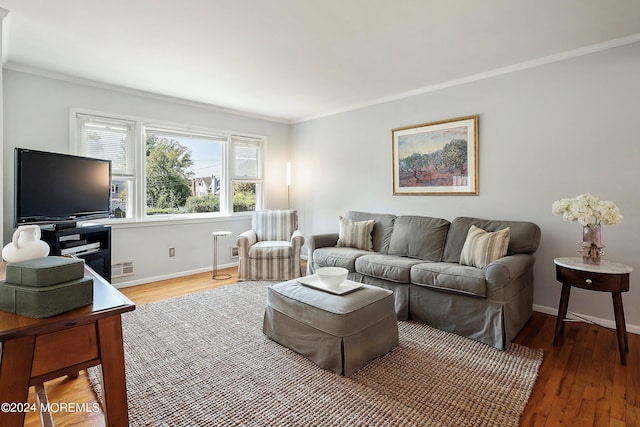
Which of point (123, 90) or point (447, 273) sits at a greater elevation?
point (123, 90)

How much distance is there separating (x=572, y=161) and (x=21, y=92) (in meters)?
5.33

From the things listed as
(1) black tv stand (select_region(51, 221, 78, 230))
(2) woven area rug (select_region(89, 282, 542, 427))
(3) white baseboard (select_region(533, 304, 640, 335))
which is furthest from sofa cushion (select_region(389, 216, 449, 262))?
(1) black tv stand (select_region(51, 221, 78, 230))

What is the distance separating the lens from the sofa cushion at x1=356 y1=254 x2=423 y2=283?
2.98m

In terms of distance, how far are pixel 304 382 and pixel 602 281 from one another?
217 centimetres

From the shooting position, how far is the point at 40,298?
0.99m

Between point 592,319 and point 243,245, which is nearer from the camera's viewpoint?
point 592,319

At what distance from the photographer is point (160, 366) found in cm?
219

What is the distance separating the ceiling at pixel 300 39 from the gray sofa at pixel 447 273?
5.13 ft

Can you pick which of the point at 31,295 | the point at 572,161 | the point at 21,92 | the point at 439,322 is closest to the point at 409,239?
the point at 439,322

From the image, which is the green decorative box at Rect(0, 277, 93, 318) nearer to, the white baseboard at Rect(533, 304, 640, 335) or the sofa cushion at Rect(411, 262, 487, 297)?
the sofa cushion at Rect(411, 262, 487, 297)

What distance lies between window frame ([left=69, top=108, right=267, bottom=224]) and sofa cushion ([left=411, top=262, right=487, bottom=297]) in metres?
3.13

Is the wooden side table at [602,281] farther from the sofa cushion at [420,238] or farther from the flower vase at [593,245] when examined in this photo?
the sofa cushion at [420,238]

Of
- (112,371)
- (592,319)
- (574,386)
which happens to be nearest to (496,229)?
(592,319)

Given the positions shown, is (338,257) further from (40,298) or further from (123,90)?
(123,90)
